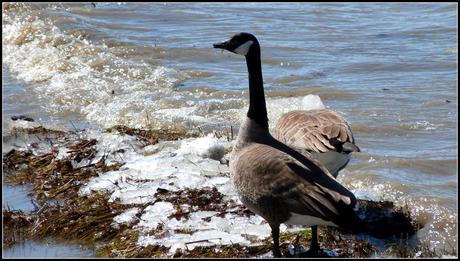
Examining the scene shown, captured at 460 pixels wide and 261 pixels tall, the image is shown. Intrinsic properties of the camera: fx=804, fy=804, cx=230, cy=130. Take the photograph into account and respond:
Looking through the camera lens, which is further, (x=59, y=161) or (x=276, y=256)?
(x=59, y=161)

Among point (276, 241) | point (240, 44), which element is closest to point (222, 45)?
point (240, 44)

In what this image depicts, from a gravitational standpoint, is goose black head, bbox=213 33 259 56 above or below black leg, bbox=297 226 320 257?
above

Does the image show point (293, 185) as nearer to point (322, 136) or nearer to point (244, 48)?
point (244, 48)

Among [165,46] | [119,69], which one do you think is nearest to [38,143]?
[119,69]

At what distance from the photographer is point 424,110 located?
10.5 m

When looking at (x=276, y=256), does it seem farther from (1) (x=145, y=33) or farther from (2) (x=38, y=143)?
(1) (x=145, y=33)

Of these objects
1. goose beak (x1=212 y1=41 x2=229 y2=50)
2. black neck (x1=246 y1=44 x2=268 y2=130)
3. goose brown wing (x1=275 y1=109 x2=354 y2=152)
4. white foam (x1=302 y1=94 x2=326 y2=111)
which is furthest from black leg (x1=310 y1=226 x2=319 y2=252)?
white foam (x1=302 y1=94 x2=326 y2=111)

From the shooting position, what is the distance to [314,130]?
7.12 meters

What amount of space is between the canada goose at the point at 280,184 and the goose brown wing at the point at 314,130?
71 cm

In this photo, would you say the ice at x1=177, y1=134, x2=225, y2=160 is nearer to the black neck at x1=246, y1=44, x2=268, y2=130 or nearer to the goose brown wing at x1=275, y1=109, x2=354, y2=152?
the goose brown wing at x1=275, y1=109, x2=354, y2=152

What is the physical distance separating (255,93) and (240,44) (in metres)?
0.42

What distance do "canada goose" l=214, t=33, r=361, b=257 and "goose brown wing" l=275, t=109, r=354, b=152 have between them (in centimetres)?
71

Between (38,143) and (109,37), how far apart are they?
7084 mm

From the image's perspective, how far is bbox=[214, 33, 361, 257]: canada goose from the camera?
531 centimetres
